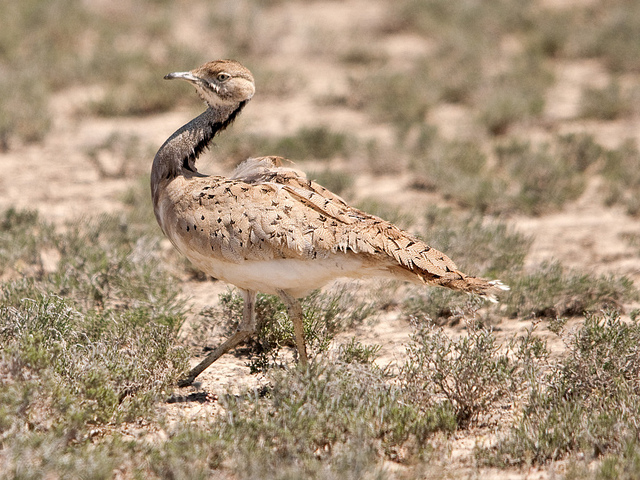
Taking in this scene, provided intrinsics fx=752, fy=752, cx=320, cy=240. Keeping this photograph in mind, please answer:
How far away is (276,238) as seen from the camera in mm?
3900

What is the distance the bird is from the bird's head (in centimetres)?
1

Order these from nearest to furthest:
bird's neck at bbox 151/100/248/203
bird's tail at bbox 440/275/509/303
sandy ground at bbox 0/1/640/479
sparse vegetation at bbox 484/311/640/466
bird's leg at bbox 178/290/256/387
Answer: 1. sparse vegetation at bbox 484/311/640/466
2. bird's tail at bbox 440/275/509/303
3. bird's leg at bbox 178/290/256/387
4. bird's neck at bbox 151/100/248/203
5. sandy ground at bbox 0/1/640/479

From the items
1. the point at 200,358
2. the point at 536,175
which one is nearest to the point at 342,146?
the point at 536,175

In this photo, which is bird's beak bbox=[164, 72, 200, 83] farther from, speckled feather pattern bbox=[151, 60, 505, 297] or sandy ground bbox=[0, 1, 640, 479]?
sandy ground bbox=[0, 1, 640, 479]

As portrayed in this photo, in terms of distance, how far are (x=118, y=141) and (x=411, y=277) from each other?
5040mm

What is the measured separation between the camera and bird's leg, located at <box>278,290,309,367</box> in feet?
13.6

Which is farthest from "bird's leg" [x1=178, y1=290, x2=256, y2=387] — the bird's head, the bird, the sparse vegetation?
the sparse vegetation

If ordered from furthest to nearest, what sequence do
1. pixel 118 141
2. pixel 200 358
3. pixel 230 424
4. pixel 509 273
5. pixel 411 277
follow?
pixel 118 141, pixel 509 273, pixel 200 358, pixel 411 277, pixel 230 424

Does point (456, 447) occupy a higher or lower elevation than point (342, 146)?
lower

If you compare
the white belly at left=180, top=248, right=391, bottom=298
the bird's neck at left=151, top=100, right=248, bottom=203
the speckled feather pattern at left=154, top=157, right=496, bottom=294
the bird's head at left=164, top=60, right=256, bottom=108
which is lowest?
the white belly at left=180, top=248, right=391, bottom=298

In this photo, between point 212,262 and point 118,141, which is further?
point 118,141

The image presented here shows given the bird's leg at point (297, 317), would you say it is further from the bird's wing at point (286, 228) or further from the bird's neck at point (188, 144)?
the bird's neck at point (188, 144)

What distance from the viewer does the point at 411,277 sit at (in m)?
3.86

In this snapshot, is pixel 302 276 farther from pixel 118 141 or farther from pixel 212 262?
pixel 118 141
